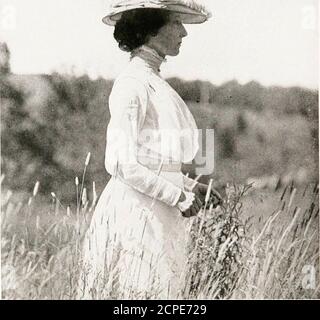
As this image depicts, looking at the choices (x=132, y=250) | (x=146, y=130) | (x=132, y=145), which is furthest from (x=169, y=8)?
(x=132, y=250)

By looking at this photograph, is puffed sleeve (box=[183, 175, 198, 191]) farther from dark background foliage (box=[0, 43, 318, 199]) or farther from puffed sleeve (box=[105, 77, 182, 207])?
dark background foliage (box=[0, 43, 318, 199])

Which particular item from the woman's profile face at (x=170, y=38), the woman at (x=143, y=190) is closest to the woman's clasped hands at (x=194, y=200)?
the woman at (x=143, y=190)

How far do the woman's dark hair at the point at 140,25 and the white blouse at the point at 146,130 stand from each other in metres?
0.06

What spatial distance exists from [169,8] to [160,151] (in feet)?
2.78

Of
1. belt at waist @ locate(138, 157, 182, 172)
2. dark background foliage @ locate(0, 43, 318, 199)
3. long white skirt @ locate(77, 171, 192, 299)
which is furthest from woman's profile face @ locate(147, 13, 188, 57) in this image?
long white skirt @ locate(77, 171, 192, 299)

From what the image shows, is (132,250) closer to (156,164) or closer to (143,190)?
(143,190)

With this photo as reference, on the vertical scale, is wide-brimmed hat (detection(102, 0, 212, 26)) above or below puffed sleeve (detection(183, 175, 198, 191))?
above

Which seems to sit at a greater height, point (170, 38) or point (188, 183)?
point (170, 38)

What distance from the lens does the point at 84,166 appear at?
496 cm

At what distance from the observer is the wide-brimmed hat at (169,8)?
4.87 meters

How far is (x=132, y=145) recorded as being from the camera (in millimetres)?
4805

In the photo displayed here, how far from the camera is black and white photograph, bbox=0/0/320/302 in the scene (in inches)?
189

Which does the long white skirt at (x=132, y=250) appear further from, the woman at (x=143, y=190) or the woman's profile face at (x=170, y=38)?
the woman's profile face at (x=170, y=38)

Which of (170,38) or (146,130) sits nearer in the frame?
A: (146,130)
